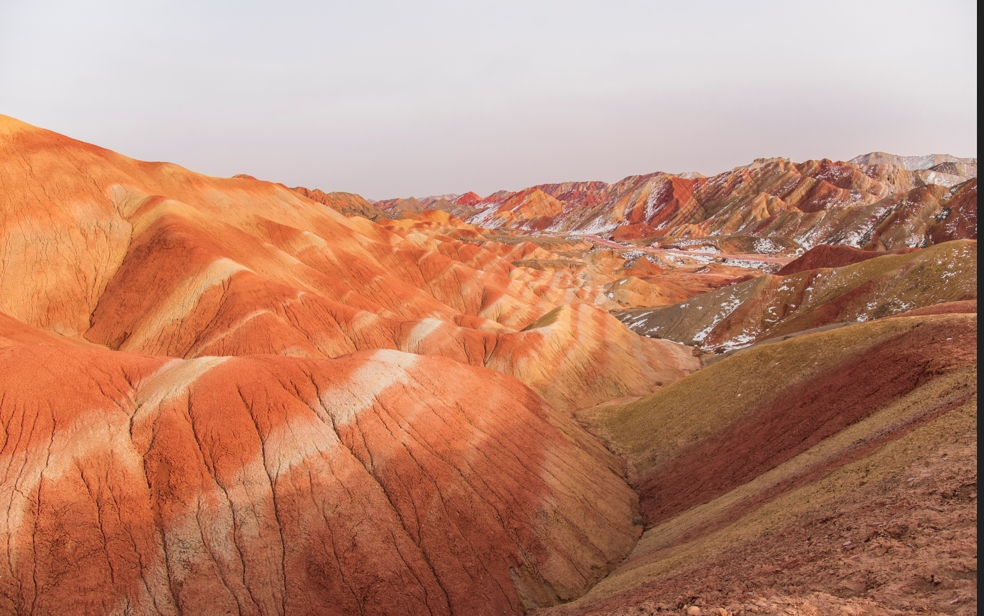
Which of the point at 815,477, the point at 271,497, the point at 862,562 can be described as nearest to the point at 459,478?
the point at 271,497

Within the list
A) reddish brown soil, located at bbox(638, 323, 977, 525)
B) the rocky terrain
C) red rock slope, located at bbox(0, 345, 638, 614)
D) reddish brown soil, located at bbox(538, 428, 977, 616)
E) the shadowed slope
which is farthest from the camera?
reddish brown soil, located at bbox(638, 323, 977, 525)

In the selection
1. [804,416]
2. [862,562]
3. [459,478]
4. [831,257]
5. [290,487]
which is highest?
[831,257]

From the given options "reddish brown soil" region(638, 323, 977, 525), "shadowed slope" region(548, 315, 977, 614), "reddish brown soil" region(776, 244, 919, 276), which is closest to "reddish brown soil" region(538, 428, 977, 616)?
"shadowed slope" region(548, 315, 977, 614)

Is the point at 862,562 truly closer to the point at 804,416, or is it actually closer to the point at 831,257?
the point at 804,416

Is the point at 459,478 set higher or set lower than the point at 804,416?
lower

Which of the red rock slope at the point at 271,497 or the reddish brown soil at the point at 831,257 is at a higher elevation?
the reddish brown soil at the point at 831,257

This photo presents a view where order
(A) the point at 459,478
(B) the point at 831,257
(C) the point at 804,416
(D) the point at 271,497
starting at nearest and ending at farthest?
(D) the point at 271,497
(A) the point at 459,478
(C) the point at 804,416
(B) the point at 831,257

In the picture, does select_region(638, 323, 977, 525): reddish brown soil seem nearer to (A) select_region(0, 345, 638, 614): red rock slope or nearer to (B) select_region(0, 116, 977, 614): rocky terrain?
(B) select_region(0, 116, 977, 614): rocky terrain

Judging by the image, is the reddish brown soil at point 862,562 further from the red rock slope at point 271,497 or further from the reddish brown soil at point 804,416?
the reddish brown soil at point 804,416

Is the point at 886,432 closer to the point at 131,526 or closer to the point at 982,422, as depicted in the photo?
the point at 982,422

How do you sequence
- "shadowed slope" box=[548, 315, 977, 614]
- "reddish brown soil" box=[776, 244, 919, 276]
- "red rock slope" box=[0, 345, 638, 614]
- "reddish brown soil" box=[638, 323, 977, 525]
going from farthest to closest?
1. "reddish brown soil" box=[776, 244, 919, 276]
2. "reddish brown soil" box=[638, 323, 977, 525]
3. "red rock slope" box=[0, 345, 638, 614]
4. "shadowed slope" box=[548, 315, 977, 614]

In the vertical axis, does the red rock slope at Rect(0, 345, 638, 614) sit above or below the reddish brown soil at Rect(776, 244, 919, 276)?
below

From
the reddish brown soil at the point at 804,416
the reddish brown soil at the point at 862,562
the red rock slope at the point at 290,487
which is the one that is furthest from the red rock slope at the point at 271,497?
the reddish brown soil at the point at 862,562

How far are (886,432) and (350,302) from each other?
5497cm
